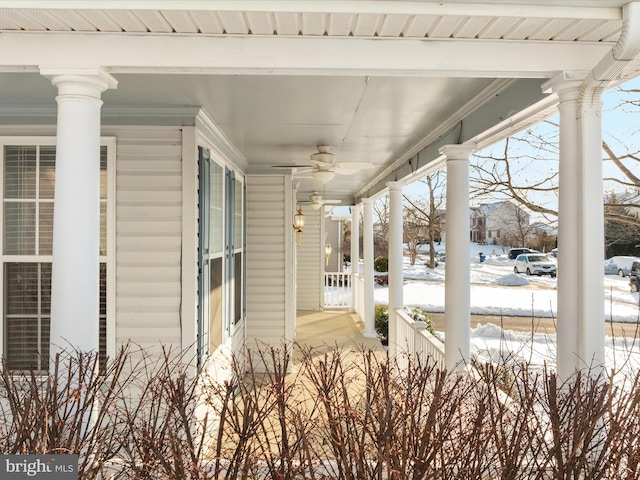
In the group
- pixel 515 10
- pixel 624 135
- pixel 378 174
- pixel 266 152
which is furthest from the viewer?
pixel 378 174

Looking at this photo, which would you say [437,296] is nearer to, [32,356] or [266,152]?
[266,152]

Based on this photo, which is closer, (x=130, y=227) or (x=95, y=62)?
(x=95, y=62)

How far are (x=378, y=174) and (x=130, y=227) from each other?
179 inches

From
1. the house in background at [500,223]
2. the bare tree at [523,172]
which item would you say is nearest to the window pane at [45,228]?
the bare tree at [523,172]

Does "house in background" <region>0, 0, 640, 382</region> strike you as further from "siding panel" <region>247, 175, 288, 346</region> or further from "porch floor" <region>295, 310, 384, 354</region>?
"porch floor" <region>295, 310, 384, 354</region>

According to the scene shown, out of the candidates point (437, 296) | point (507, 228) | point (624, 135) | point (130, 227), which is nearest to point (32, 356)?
point (130, 227)

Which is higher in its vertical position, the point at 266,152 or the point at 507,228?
the point at 266,152

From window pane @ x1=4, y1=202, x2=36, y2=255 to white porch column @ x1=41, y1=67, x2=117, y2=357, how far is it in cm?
175

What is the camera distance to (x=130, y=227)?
12.1 ft

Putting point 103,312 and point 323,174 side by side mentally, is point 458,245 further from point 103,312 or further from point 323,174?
point 103,312

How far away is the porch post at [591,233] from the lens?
2.23 metres

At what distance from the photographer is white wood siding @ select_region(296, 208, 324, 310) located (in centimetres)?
1165

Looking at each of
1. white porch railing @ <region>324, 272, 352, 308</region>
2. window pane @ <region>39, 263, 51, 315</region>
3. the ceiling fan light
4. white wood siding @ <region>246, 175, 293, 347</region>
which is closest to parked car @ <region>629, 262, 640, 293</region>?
the ceiling fan light

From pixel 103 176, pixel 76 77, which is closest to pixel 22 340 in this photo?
pixel 103 176
